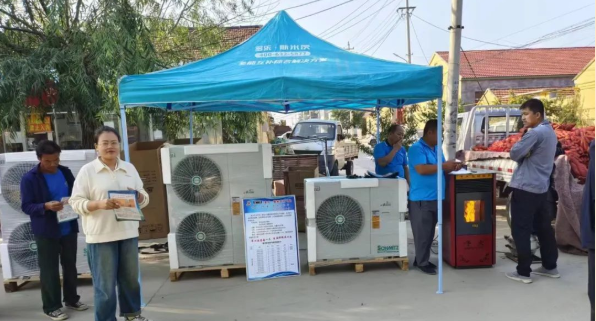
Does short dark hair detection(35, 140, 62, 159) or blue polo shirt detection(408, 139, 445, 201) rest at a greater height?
short dark hair detection(35, 140, 62, 159)

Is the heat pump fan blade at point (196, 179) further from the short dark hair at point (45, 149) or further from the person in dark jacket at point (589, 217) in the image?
the person in dark jacket at point (589, 217)

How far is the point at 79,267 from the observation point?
454 cm

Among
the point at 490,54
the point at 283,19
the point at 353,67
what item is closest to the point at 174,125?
the point at 283,19

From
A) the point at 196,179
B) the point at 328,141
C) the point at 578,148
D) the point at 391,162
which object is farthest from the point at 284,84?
the point at 328,141

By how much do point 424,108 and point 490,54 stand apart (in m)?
27.3

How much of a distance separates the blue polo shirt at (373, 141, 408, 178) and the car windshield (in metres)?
8.24

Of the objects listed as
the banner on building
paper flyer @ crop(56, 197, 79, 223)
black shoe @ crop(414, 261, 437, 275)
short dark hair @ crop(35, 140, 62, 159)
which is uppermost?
the banner on building

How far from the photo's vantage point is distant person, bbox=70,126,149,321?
301 centimetres

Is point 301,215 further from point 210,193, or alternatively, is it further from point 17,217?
point 17,217

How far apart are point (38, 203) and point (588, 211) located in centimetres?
411

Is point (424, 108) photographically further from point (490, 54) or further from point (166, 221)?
point (490, 54)

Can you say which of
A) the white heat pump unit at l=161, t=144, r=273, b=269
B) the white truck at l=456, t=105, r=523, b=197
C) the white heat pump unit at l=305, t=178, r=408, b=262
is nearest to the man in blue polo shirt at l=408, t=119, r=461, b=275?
the white heat pump unit at l=305, t=178, r=408, b=262

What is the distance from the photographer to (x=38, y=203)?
3.66 meters

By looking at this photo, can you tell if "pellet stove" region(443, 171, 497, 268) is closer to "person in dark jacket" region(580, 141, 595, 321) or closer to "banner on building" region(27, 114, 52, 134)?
"person in dark jacket" region(580, 141, 595, 321)
